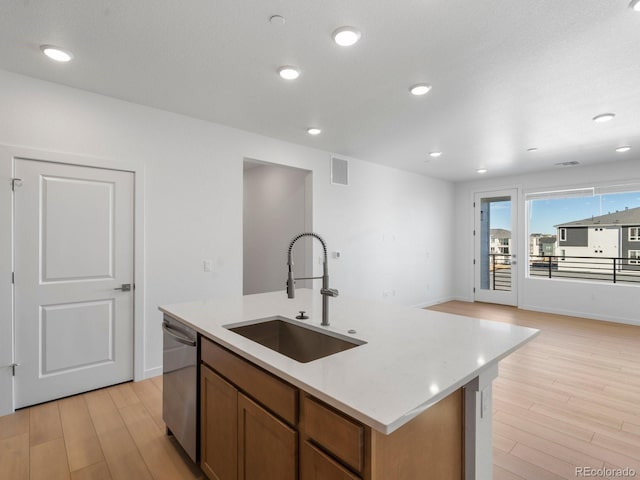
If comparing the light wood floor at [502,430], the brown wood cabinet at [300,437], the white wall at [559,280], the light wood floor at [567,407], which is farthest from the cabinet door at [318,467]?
the white wall at [559,280]

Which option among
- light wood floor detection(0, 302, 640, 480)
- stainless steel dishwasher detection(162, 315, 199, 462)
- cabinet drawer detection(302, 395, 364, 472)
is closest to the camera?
cabinet drawer detection(302, 395, 364, 472)

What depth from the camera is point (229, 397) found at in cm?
154

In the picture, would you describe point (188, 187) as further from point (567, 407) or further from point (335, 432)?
point (567, 407)

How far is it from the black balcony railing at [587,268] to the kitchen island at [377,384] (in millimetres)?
5651

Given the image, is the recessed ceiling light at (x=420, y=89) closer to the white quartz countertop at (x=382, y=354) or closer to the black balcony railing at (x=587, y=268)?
the white quartz countertop at (x=382, y=354)

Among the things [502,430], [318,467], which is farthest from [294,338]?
[502,430]

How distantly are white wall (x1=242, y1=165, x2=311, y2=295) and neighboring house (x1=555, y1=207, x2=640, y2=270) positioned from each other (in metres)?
5.02

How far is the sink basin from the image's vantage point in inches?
65.7

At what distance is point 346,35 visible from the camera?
2.06 meters

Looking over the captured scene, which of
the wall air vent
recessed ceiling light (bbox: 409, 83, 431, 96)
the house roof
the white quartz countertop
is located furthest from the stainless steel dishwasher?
the house roof

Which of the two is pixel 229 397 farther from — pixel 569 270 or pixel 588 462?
pixel 569 270

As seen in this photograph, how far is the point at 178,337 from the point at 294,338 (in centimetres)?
70

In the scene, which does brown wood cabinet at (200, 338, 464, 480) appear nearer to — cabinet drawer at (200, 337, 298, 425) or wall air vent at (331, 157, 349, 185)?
cabinet drawer at (200, 337, 298, 425)

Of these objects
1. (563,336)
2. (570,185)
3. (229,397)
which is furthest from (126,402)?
(570,185)
